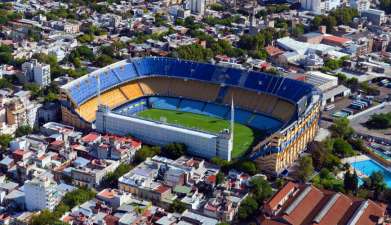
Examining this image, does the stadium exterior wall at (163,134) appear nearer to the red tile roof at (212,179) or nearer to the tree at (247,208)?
the red tile roof at (212,179)

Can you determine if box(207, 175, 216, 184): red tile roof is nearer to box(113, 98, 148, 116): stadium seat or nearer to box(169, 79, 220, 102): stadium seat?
box(113, 98, 148, 116): stadium seat

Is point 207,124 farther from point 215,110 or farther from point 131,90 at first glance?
point 131,90

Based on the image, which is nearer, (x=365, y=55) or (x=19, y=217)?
(x=19, y=217)

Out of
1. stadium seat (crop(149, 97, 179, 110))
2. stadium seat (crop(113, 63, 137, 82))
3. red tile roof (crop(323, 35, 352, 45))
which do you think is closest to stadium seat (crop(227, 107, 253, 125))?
stadium seat (crop(149, 97, 179, 110))

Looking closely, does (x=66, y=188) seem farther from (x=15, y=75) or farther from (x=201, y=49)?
(x=201, y=49)

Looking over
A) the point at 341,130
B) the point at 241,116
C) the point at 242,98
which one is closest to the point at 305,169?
the point at 341,130

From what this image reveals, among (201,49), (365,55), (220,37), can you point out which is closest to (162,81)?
(201,49)
